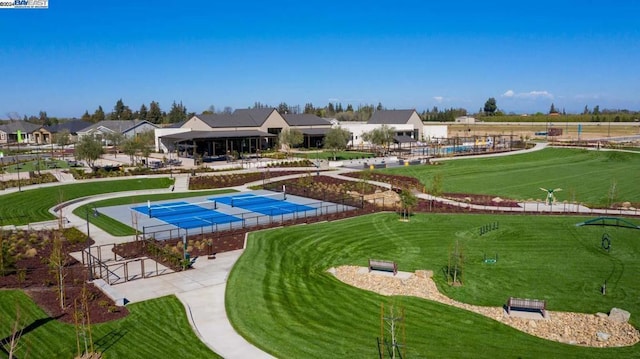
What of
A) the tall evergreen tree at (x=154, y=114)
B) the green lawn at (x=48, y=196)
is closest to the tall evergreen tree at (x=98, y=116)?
the tall evergreen tree at (x=154, y=114)

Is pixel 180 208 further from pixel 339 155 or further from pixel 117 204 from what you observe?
pixel 339 155

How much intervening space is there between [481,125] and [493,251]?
127 m

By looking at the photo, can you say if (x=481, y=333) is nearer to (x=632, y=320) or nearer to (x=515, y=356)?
(x=515, y=356)

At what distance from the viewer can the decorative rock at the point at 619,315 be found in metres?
17.3

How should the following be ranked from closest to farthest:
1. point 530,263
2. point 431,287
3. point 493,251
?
point 431,287
point 530,263
point 493,251

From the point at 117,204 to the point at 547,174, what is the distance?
135 ft

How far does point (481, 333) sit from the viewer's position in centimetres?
1664

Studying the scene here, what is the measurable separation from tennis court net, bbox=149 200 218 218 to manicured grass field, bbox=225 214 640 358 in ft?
32.3

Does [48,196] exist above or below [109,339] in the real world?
above

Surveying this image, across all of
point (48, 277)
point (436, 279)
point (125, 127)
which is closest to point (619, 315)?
point (436, 279)

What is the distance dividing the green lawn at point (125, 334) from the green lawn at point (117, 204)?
9.58 meters

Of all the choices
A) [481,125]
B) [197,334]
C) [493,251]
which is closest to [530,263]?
[493,251]

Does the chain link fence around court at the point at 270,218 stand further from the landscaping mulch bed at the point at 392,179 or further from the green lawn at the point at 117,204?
the landscaping mulch bed at the point at 392,179

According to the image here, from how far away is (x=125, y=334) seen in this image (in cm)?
1672
